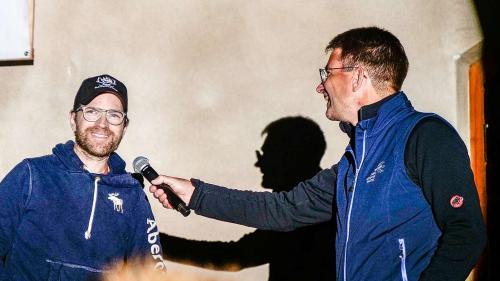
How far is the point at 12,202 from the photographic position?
261 centimetres

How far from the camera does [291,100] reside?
3.99m

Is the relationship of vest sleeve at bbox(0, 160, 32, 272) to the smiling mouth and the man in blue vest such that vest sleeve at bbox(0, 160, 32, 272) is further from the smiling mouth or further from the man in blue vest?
the man in blue vest

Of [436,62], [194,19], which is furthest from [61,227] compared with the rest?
[436,62]

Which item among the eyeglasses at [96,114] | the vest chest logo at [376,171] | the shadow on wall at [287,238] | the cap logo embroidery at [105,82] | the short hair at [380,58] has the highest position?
the short hair at [380,58]

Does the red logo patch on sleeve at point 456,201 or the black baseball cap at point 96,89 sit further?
the black baseball cap at point 96,89

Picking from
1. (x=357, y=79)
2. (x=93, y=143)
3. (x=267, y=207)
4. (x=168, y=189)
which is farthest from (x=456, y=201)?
(x=93, y=143)

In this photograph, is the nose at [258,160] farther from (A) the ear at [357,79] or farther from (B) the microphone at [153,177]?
(A) the ear at [357,79]

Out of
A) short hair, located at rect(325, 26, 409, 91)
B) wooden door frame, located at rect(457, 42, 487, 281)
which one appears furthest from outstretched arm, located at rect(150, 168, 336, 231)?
wooden door frame, located at rect(457, 42, 487, 281)

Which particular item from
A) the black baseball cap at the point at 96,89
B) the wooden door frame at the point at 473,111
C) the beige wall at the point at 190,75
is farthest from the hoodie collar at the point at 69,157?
the wooden door frame at the point at 473,111

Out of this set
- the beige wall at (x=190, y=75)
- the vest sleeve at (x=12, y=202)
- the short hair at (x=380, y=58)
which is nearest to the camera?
the short hair at (x=380, y=58)

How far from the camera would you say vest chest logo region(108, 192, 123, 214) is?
2.95m

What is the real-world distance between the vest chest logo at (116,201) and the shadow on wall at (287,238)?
129 centimetres

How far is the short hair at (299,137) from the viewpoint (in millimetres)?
3994

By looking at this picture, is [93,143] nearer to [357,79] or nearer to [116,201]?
[116,201]
